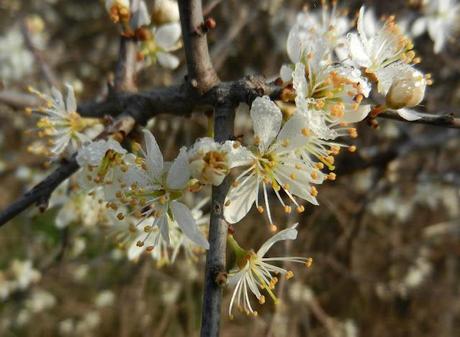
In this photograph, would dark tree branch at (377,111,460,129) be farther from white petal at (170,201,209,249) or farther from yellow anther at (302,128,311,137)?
white petal at (170,201,209,249)

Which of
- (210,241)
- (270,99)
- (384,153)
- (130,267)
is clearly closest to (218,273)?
(210,241)

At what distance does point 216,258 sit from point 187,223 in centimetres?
11

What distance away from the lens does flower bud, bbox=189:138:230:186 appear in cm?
83

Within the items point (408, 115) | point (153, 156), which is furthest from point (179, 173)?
point (408, 115)

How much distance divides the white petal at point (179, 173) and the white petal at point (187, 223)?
37 millimetres

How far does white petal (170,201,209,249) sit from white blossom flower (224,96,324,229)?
60 mm

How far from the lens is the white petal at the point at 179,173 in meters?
0.89

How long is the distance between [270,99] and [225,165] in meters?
0.19

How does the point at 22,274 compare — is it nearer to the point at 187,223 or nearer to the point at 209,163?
the point at 187,223

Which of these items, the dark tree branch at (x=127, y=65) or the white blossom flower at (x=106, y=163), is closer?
the white blossom flower at (x=106, y=163)

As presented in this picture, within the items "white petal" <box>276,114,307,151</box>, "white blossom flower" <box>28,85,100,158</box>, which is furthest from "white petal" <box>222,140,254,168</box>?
"white blossom flower" <box>28,85,100,158</box>

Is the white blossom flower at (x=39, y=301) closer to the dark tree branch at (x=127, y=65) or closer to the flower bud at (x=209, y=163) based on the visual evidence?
the dark tree branch at (x=127, y=65)

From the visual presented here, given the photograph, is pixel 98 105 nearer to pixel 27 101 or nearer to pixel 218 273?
pixel 27 101

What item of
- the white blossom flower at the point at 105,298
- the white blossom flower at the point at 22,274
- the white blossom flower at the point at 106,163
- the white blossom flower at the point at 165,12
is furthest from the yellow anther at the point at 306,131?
the white blossom flower at the point at 105,298
